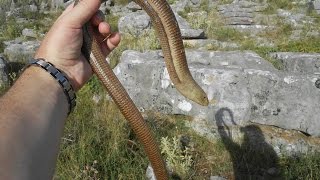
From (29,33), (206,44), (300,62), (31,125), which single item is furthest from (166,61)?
(29,33)

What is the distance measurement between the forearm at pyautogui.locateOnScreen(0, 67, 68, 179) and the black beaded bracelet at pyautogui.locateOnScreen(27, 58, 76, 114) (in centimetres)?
4

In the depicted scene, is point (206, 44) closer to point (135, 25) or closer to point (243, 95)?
point (135, 25)

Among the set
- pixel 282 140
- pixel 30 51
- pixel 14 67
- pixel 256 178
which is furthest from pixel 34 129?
pixel 30 51

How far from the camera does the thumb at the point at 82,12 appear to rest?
2.45m

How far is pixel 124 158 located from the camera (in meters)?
4.48

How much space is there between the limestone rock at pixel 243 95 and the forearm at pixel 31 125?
2.90 meters

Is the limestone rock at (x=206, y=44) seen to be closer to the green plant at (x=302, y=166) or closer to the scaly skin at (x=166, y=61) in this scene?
the green plant at (x=302, y=166)

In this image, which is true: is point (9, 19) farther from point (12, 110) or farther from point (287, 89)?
point (12, 110)


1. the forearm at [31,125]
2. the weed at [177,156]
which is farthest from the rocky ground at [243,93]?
the forearm at [31,125]

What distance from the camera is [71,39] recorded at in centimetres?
257

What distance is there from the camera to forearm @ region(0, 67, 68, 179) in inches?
68.1

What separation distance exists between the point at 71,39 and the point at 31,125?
79 centimetres

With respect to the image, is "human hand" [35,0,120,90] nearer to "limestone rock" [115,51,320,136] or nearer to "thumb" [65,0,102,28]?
A: "thumb" [65,0,102,28]

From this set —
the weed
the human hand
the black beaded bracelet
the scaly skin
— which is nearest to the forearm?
the black beaded bracelet
